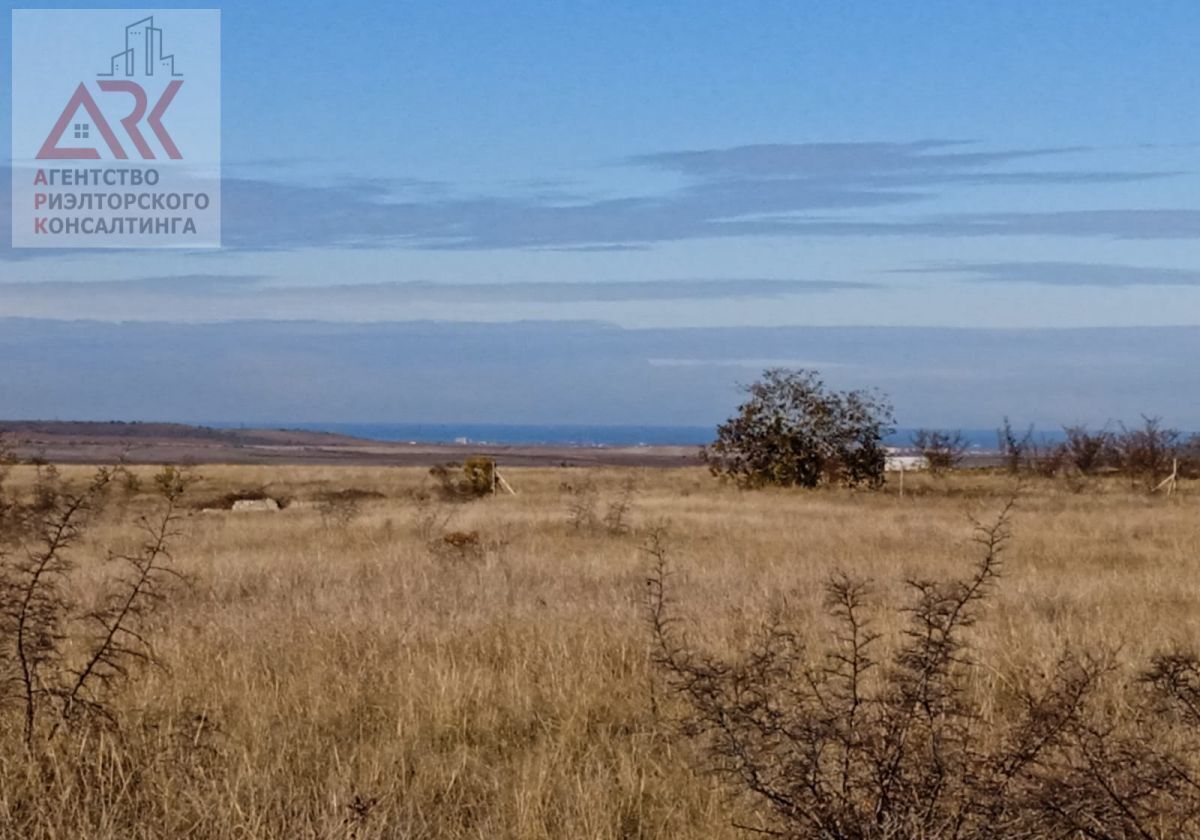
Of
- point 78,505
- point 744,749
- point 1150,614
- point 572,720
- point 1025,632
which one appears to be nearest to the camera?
point 744,749

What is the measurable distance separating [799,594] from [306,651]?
4.98 meters

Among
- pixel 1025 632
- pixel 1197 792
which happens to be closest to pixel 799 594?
pixel 1025 632

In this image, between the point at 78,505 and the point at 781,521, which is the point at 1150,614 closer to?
the point at 78,505

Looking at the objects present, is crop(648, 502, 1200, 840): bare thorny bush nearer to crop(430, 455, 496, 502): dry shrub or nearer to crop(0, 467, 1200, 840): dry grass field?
crop(0, 467, 1200, 840): dry grass field

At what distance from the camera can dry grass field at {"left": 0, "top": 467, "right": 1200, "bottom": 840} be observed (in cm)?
506

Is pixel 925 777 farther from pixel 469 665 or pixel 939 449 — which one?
pixel 939 449

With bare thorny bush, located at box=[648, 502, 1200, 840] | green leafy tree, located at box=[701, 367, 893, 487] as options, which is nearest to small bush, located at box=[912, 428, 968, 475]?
green leafy tree, located at box=[701, 367, 893, 487]

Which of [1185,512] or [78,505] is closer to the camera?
[78,505]

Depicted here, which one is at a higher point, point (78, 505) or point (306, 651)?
point (78, 505)

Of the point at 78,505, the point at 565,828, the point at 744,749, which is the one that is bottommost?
the point at 565,828

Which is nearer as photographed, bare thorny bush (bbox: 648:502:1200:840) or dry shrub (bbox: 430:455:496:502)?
bare thorny bush (bbox: 648:502:1200:840)

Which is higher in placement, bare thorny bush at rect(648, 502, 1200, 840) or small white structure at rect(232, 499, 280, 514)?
bare thorny bush at rect(648, 502, 1200, 840)

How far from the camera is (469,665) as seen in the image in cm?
790

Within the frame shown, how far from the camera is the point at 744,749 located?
4.54m
